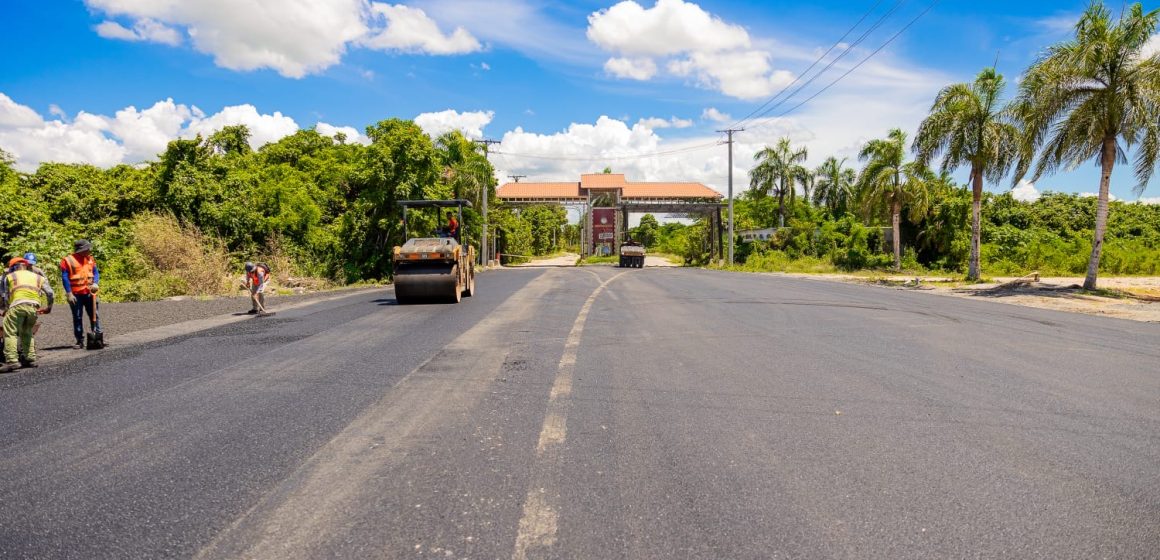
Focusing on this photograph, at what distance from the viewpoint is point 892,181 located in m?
34.6

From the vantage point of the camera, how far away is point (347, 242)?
28.4 m

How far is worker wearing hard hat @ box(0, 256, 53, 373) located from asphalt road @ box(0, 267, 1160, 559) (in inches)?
19.8

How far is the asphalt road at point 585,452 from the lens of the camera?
324 centimetres

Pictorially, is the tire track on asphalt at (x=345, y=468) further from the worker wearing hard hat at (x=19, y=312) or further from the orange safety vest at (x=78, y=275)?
the orange safety vest at (x=78, y=275)

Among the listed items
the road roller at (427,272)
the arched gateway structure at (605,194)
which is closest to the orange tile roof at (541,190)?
the arched gateway structure at (605,194)

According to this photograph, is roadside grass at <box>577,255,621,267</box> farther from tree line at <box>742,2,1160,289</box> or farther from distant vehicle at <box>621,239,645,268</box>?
tree line at <box>742,2,1160,289</box>

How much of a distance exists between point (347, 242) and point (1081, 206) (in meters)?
46.8

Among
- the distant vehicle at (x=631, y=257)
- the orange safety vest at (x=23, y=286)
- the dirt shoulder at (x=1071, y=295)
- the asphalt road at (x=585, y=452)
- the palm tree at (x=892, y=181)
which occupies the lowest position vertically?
the dirt shoulder at (x=1071, y=295)

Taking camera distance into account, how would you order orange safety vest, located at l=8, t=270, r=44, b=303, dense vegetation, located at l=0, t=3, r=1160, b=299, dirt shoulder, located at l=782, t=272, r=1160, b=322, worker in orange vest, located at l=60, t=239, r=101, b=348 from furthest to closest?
dense vegetation, located at l=0, t=3, r=1160, b=299
dirt shoulder, located at l=782, t=272, r=1160, b=322
worker in orange vest, located at l=60, t=239, r=101, b=348
orange safety vest, located at l=8, t=270, r=44, b=303

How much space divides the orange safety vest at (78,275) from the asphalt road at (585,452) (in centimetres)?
145

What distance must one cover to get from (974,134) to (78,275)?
2753 cm

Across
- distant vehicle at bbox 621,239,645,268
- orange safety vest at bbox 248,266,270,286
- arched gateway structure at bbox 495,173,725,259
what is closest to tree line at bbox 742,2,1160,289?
distant vehicle at bbox 621,239,645,268

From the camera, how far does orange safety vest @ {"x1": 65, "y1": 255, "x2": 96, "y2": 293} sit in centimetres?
943

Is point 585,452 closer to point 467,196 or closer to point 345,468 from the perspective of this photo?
point 345,468
